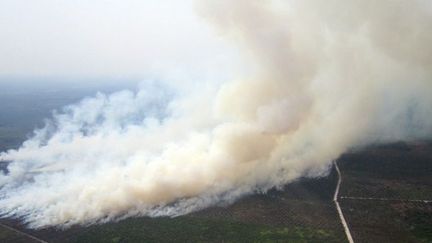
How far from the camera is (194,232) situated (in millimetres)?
52656

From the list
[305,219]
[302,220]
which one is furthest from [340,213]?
[302,220]

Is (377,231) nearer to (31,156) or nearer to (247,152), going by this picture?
(247,152)

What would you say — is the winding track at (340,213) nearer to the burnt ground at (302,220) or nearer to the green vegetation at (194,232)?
the burnt ground at (302,220)

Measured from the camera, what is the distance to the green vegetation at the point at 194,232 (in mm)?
50906

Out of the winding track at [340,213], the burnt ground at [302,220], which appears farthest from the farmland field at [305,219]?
the winding track at [340,213]

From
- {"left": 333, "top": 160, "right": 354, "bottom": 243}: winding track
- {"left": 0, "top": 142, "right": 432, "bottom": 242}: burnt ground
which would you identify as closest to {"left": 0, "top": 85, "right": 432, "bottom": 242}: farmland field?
{"left": 0, "top": 142, "right": 432, "bottom": 242}: burnt ground

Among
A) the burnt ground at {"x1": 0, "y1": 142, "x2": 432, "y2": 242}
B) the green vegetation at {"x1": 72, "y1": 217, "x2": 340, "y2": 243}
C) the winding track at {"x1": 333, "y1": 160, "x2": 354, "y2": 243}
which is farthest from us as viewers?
→ the burnt ground at {"x1": 0, "y1": 142, "x2": 432, "y2": 242}

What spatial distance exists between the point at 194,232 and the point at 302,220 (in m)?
14.4

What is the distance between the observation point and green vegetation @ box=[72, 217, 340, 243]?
50906mm

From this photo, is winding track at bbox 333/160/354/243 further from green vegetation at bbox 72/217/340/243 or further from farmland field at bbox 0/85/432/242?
green vegetation at bbox 72/217/340/243

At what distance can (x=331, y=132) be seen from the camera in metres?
90.1

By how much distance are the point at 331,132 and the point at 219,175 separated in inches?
1387

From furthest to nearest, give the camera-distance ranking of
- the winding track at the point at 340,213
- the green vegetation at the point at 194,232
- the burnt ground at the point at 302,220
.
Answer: the burnt ground at the point at 302,220, the green vegetation at the point at 194,232, the winding track at the point at 340,213

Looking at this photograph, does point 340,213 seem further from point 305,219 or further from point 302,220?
point 302,220
